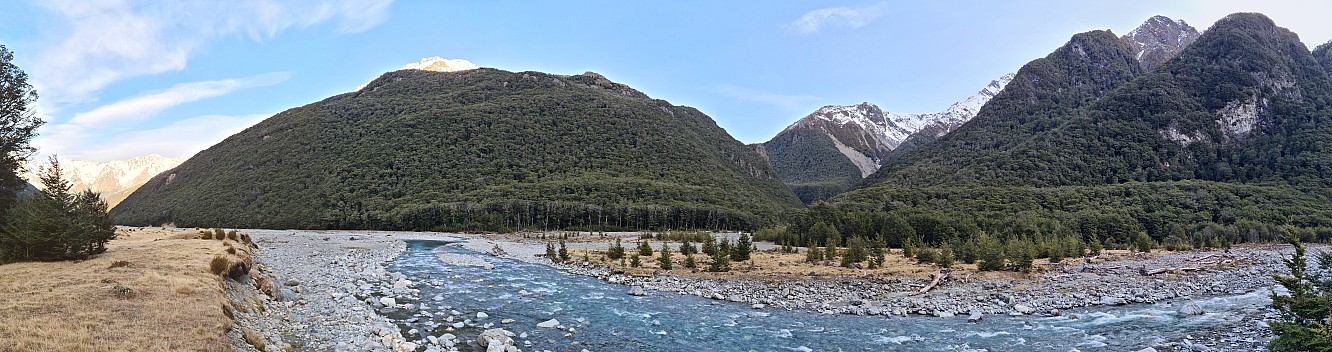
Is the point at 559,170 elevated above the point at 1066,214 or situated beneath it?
elevated above

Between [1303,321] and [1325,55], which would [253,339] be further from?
[1325,55]

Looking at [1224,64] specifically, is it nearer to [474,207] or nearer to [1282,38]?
[1282,38]

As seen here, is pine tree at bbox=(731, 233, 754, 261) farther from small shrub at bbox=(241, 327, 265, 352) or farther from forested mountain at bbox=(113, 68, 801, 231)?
forested mountain at bbox=(113, 68, 801, 231)

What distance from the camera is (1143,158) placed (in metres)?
109

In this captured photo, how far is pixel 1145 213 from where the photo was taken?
252 ft

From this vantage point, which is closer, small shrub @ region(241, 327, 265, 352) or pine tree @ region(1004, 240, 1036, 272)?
small shrub @ region(241, 327, 265, 352)

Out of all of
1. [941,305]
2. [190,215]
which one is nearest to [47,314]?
[941,305]

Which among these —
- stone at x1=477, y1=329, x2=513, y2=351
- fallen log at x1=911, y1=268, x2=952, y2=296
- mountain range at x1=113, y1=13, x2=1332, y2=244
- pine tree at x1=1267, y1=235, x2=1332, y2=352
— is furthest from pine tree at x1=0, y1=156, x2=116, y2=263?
mountain range at x1=113, y1=13, x2=1332, y2=244

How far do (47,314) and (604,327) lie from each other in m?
12.7

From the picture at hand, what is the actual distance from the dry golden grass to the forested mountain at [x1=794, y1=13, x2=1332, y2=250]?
175ft

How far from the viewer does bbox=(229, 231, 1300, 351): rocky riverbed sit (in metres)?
15.2

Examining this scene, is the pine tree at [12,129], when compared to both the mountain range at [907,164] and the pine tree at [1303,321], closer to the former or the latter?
the pine tree at [1303,321]

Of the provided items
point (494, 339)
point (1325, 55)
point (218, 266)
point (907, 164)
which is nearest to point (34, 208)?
point (218, 266)

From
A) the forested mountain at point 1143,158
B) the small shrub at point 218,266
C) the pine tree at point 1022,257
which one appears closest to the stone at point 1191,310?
the pine tree at point 1022,257
